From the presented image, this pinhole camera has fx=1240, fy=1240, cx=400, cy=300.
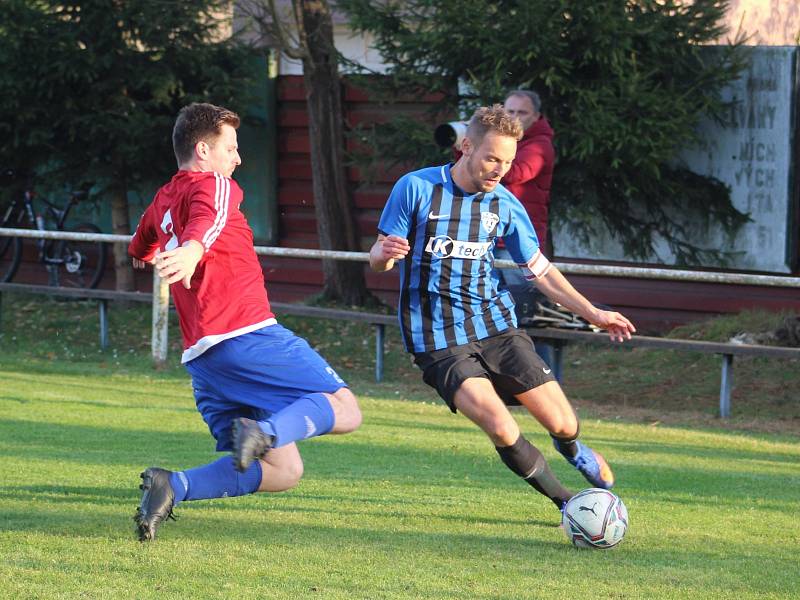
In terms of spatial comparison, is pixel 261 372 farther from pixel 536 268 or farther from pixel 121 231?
pixel 121 231

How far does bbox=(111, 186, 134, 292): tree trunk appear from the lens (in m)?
15.3

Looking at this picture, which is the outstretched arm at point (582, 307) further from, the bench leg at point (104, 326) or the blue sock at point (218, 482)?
the bench leg at point (104, 326)

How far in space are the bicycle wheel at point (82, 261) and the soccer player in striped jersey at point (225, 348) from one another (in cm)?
1130

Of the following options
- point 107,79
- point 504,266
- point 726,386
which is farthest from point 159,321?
point 726,386

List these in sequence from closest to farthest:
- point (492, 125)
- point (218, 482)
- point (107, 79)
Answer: point (218, 482), point (492, 125), point (107, 79)

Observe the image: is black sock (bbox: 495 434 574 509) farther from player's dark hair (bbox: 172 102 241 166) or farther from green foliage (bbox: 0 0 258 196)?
green foliage (bbox: 0 0 258 196)

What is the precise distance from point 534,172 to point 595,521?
4298mm

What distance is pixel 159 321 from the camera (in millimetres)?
11516

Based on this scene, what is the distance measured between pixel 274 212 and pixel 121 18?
9.79 feet

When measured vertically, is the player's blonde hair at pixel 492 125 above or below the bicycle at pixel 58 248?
above

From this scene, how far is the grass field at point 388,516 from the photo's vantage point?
181 inches

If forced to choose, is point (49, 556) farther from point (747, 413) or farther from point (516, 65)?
point (516, 65)

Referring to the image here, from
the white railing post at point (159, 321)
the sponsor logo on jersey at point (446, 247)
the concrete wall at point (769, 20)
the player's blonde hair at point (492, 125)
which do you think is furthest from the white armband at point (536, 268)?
the concrete wall at point (769, 20)

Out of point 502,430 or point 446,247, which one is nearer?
point 502,430
